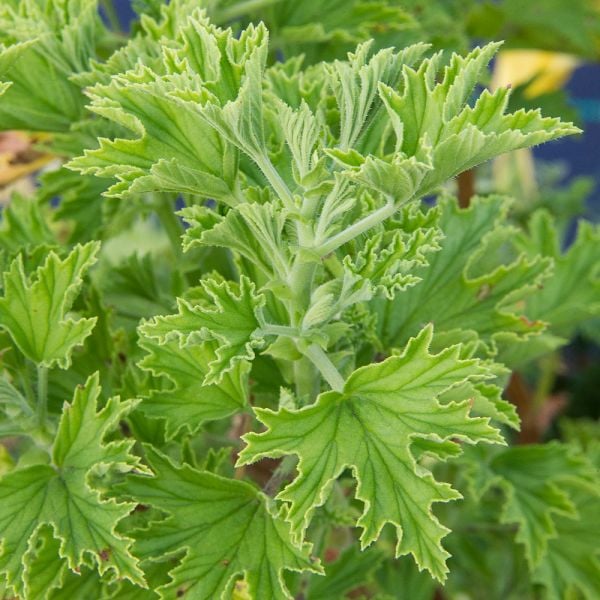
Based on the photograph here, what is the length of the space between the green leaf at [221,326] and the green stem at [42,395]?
11 cm

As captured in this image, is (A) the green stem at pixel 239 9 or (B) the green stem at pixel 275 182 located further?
(A) the green stem at pixel 239 9

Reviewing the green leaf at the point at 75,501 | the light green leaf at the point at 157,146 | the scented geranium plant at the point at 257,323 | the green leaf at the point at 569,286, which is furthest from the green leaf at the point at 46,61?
the green leaf at the point at 569,286

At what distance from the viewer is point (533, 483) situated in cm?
70

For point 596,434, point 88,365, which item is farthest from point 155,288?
point 596,434

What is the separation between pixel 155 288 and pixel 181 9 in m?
0.23

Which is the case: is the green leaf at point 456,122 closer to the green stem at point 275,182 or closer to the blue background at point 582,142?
the green stem at point 275,182

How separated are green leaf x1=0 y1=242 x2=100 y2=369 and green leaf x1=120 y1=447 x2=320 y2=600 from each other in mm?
86

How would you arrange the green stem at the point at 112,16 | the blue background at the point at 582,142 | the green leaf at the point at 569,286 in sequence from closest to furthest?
the green leaf at the point at 569,286, the green stem at the point at 112,16, the blue background at the point at 582,142

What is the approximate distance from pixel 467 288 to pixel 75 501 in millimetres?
302

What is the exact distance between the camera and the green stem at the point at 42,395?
22.4 inches

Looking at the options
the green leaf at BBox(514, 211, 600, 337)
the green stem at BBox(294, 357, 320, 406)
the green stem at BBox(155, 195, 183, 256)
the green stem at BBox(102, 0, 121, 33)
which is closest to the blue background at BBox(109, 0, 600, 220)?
the green stem at BBox(102, 0, 121, 33)

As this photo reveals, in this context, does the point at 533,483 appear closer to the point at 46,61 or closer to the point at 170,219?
the point at 170,219

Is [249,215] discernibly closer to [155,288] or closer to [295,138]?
[295,138]

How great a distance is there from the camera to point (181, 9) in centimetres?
62
